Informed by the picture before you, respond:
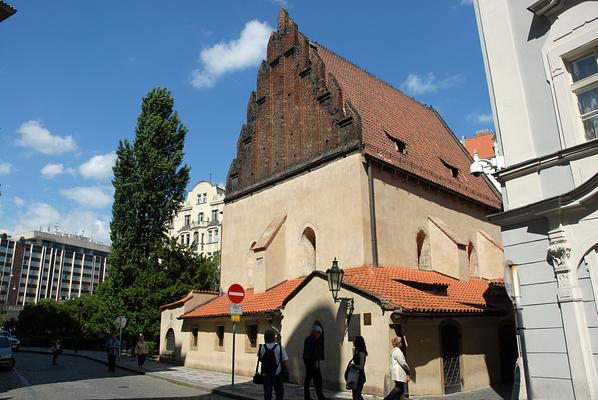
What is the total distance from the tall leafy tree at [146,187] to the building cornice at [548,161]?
2506 cm

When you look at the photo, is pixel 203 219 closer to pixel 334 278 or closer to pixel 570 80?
pixel 334 278

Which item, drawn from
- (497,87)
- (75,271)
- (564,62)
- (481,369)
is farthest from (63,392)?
(75,271)

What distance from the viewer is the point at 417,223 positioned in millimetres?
18750

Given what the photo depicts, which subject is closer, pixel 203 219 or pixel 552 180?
pixel 552 180

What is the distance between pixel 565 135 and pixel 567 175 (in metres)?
0.75

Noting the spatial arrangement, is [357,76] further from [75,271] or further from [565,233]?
[75,271]

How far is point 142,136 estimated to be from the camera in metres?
32.9

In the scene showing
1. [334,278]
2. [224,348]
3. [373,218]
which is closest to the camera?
[334,278]

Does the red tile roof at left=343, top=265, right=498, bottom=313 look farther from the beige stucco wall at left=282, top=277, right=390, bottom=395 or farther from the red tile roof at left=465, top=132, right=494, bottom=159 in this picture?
the red tile roof at left=465, top=132, right=494, bottom=159

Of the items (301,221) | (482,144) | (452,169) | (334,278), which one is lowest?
(334,278)

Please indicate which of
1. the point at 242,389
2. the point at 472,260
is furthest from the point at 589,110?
the point at 472,260

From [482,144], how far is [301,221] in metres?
22.5

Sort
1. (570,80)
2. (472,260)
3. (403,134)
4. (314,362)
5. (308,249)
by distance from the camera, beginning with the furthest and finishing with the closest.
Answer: (472,260), (403,134), (308,249), (314,362), (570,80)

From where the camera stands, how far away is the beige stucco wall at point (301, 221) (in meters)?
16.7
